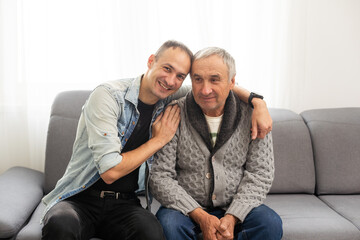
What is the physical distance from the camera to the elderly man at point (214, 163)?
1.67 metres

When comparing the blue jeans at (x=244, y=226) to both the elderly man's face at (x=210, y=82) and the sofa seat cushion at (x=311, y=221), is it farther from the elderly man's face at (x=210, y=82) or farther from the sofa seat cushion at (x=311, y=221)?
the elderly man's face at (x=210, y=82)

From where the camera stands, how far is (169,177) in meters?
1.76

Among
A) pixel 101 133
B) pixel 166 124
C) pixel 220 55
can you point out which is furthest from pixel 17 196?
pixel 220 55

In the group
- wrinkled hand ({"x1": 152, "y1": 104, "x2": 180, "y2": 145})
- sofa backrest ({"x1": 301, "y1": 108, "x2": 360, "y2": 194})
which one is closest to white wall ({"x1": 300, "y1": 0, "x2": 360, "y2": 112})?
sofa backrest ({"x1": 301, "y1": 108, "x2": 360, "y2": 194})

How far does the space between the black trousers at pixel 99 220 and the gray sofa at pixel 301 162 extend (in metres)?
0.43

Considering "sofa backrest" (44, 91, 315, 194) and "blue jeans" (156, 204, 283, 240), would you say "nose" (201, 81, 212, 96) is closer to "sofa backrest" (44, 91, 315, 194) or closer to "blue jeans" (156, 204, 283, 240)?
"blue jeans" (156, 204, 283, 240)

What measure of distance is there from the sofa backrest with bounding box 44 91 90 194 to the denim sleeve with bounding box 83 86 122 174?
0.56 metres

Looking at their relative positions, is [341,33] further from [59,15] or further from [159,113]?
[59,15]

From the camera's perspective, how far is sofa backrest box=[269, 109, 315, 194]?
88.0 inches

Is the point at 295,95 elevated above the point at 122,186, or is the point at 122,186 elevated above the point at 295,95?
the point at 295,95

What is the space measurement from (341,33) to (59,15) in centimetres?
201

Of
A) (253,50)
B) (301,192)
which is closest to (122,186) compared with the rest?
(301,192)

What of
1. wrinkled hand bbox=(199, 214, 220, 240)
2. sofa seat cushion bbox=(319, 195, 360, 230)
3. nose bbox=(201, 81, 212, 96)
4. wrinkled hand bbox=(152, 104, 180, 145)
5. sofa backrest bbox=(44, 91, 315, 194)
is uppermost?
nose bbox=(201, 81, 212, 96)

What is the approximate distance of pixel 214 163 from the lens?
176cm
